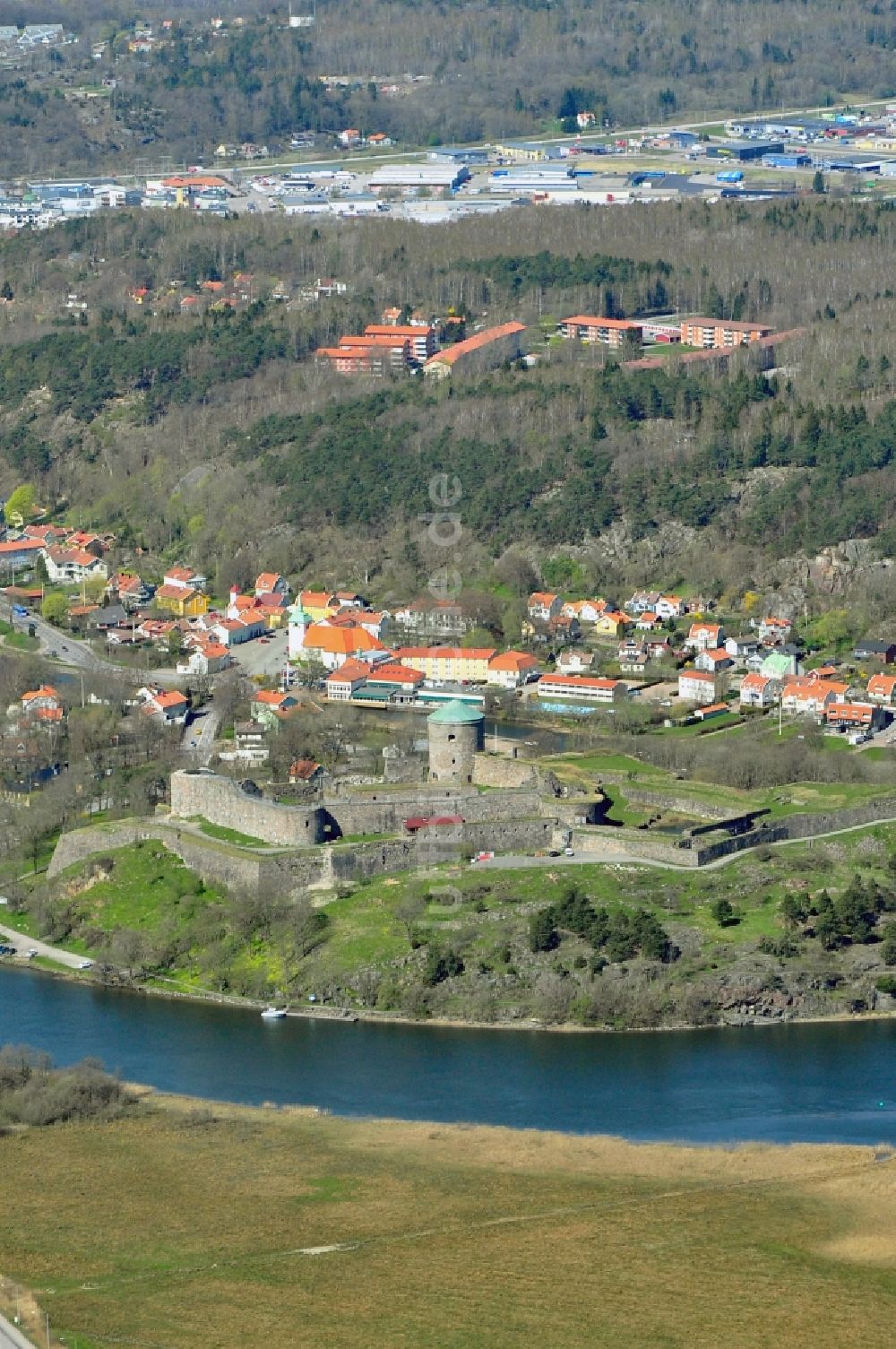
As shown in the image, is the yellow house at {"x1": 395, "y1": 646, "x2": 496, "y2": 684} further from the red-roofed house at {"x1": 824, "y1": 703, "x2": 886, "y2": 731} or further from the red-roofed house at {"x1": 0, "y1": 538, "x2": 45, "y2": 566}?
the red-roofed house at {"x1": 0, "y1": 538, "x2": 45, "y2": 566}

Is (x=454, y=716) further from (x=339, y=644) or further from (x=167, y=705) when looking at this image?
(x=339, y=644)

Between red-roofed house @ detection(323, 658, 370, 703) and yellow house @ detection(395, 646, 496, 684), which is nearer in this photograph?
red-roofed house @ detection(323, 658, 370, 703)

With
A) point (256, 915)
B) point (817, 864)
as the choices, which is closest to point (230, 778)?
point (256, 915)

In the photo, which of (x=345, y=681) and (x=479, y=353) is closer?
(x=345, y=681)

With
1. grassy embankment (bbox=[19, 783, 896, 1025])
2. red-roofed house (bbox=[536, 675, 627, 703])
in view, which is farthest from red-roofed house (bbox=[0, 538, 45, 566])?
grassy embankment (bbox=[19, 783, 896, 1025])

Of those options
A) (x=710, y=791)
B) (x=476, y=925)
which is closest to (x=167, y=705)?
(x=710, y=791)

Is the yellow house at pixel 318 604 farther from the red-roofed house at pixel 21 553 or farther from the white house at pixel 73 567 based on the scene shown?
the red-roofed house at pixel 21 553

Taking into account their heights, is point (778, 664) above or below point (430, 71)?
below
